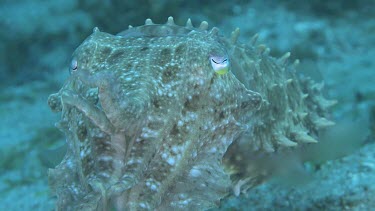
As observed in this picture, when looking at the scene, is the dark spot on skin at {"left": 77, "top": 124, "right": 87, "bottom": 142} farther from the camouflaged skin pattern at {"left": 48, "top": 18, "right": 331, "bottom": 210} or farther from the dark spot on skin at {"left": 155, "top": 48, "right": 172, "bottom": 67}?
the dark spot on skin at {"left": 155, "top": 48, "right": 172, "bottom": 67}

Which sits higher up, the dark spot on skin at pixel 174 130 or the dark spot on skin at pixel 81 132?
the dark spot on skin at pixel 174 130

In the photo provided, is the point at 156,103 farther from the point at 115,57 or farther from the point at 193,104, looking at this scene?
the point at 115,57

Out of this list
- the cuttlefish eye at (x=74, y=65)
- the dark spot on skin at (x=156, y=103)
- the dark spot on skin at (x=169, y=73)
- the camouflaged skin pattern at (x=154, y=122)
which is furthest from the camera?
the cuttlefish eye at (x=74, y=65)

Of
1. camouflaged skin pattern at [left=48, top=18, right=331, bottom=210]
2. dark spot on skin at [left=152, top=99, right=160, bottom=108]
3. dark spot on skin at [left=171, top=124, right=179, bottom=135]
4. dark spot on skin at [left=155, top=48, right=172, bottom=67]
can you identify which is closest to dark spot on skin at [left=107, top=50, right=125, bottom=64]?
camouflaged skin pattern at [left=48, top=18, right=331, bottom=210]

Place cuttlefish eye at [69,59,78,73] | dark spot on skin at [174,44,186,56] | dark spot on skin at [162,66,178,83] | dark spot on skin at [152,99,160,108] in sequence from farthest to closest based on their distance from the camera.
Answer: cuttlefish eye at [69,59,78,73], dark spot on skin at [174,44,186,56], dark spot on skin at [162,66,178,83], dark spot on skin at [152,99,160,108]

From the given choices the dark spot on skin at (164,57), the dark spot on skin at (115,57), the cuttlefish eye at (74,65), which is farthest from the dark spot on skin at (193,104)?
the cuttlefish eye at (74,65)

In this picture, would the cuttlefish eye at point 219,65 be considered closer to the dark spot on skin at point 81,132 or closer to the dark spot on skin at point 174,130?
the dark spot on skin at point 174,130

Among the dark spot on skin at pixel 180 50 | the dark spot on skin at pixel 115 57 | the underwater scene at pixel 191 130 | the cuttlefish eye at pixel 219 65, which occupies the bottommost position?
the underwater scene at pixel 191 130

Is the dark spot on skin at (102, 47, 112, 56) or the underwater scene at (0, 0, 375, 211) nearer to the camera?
the underwater scene at (0, 0, 375, 211)
